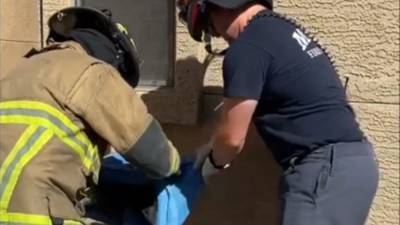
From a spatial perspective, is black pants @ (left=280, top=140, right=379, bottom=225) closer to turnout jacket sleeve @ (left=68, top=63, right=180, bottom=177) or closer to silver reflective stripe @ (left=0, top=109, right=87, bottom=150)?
turnout jacket sleeve @ (left=68, top=63, right=180, bottom=177)

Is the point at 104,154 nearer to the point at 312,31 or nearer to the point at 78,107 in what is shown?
the point at 78,107

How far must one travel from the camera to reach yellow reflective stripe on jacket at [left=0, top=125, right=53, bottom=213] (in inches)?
112

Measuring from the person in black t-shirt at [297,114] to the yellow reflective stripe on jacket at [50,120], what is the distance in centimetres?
54

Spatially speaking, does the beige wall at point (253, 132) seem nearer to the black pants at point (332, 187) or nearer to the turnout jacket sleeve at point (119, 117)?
the black pants at point (332, 187)

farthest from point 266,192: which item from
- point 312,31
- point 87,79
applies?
point 87,79

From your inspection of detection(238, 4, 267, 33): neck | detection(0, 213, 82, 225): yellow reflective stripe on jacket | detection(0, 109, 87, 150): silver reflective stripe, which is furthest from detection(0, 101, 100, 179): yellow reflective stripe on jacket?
detection(238, 4, 267, 33): neck

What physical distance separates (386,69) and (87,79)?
1.32 m

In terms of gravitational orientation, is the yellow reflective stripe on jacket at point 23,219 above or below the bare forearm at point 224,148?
below

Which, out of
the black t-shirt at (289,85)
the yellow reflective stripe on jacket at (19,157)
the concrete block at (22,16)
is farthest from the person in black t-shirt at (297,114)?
the concrete block at (22,16)

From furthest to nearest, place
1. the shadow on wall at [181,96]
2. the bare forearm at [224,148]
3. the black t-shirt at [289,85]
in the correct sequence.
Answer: the shadow on wall at [181,96], the bare forearm at [224,148], the black t-shirt at [289,85]

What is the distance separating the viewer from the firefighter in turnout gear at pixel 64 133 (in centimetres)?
287

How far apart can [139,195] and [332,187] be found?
28.9 inches

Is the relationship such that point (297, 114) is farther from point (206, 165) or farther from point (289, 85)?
point (206, 165)

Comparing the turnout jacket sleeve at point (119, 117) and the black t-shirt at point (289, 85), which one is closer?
the turnout jacket sleeve at point (119, 117)
